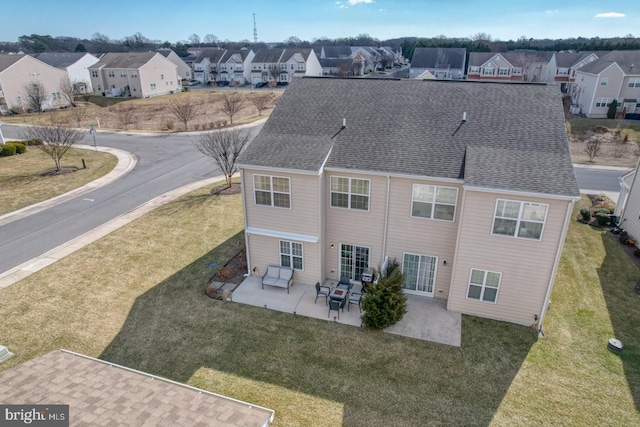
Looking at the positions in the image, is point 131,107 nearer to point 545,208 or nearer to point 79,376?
point 79,376

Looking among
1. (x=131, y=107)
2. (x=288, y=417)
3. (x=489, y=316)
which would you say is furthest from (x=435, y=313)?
(x=131, y=107)

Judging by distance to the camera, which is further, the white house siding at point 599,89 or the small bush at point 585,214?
the white house siding at point 599,89

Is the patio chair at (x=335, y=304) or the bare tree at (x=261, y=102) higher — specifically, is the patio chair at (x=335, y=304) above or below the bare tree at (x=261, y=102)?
below

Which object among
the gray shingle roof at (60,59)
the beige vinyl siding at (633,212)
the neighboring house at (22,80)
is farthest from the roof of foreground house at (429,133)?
the gray shingle roof at (60,59)

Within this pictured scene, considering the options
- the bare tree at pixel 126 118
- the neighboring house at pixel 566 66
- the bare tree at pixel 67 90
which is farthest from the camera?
the neighboring house at pixel 566 66

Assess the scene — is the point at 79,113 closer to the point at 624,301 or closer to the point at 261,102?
the point at 261,102

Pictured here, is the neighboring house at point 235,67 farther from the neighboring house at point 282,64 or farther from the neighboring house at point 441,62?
the neighboring house at point 441,62

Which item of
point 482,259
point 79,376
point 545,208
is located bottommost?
point 79,376

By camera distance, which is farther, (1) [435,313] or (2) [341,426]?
(1) [435,313]
